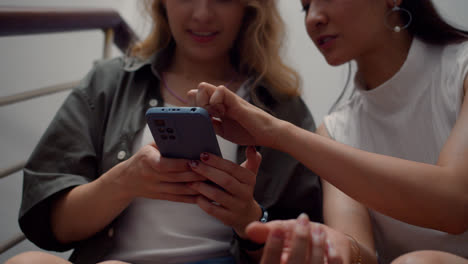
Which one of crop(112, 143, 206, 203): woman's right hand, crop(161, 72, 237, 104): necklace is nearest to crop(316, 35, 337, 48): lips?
crop(161, 72, 237, 104): necklace

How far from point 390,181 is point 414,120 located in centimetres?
30

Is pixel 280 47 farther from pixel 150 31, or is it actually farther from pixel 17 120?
pixel 17 120

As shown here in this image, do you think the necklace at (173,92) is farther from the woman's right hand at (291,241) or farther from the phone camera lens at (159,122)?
the woman's right hand at (291,241)

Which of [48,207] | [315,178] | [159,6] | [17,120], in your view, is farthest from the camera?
[17,120]

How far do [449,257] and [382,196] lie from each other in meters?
0.13

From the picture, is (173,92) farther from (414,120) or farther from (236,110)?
(414,120)

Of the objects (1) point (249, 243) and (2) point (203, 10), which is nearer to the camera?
(1) point (249, 243)

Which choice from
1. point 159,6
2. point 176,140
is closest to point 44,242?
point 176,140

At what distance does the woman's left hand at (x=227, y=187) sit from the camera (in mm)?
571

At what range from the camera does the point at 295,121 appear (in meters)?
0.88

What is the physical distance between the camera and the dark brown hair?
81 cm

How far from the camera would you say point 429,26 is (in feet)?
2.72

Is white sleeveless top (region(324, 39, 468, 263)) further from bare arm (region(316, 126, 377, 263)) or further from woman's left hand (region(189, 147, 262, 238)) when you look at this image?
woman's left hand (region(189, 147, 262, 238))

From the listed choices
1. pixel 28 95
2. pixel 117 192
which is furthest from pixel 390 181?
pixel 28 95
